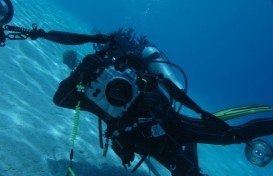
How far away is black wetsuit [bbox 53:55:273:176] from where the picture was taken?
3.83 meters

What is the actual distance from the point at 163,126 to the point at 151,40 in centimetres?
8554

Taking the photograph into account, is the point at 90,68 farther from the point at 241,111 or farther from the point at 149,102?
the point at 241,111

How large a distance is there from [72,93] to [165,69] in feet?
7.04

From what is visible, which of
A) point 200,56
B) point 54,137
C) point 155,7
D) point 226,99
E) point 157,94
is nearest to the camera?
point 157,94

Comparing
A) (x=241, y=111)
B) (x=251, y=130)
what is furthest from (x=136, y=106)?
(x=241, y=111)

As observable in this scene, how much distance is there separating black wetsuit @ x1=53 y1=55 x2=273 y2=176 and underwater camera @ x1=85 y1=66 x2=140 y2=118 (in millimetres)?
145

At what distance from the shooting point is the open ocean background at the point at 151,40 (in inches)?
182

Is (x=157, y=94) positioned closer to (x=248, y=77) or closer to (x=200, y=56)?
(x=248, y=77)

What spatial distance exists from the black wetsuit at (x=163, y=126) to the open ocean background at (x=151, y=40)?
0.94m

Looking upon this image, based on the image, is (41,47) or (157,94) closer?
(157,94)

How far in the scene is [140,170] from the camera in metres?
6.02

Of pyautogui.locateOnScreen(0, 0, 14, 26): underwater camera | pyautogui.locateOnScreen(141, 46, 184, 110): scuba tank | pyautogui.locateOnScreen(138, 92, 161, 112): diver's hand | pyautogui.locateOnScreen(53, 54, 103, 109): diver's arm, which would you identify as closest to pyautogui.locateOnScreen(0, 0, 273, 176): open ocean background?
pyautogui.locateOnScreen(53, 54, 103, 109): diver's arm

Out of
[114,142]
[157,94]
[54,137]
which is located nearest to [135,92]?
[157,94]

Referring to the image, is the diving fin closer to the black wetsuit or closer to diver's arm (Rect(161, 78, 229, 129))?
the black wetsuit
